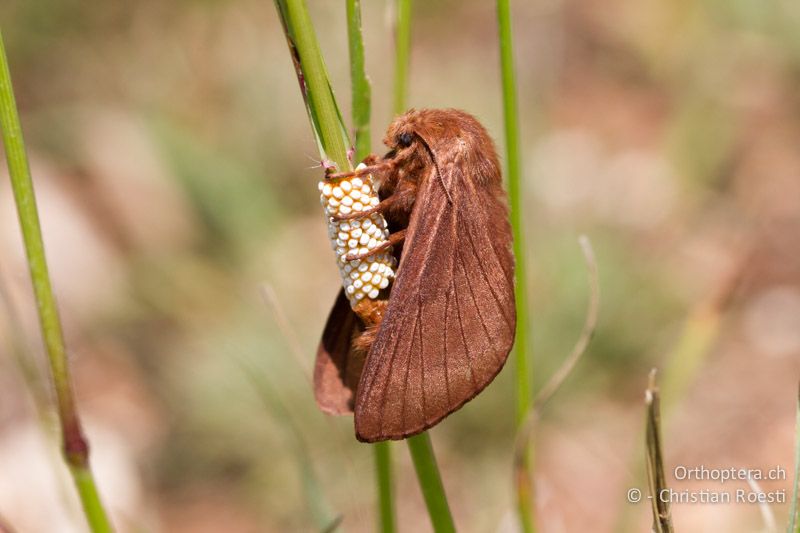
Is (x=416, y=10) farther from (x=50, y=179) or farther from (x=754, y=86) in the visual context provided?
(x=50, y=179)

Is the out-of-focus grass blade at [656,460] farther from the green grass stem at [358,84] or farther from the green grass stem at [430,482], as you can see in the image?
the green grass stem at [358,84]

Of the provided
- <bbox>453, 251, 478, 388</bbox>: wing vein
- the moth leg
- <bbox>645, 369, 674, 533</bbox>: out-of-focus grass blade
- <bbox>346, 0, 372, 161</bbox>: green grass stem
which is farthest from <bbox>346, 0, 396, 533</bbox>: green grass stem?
<bbox>645, 369, 674, 533</bbox>: out-of-focus grass blade

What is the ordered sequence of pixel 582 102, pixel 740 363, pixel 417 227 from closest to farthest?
pixel 417 227
pixel 740 363
pixel 582 102

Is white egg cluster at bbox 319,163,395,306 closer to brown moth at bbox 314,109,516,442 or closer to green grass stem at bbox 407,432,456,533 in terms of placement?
brown moth at bbox 314,109,516,442

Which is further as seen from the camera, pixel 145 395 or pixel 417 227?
pixel 145 395

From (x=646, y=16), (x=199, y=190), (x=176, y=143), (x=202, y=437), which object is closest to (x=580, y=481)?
(x=202, y=437)

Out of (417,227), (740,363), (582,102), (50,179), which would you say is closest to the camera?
(417,227)

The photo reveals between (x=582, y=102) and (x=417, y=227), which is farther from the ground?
(x=417, y=227)

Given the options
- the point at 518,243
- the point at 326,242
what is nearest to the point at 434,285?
the point at 518,243
